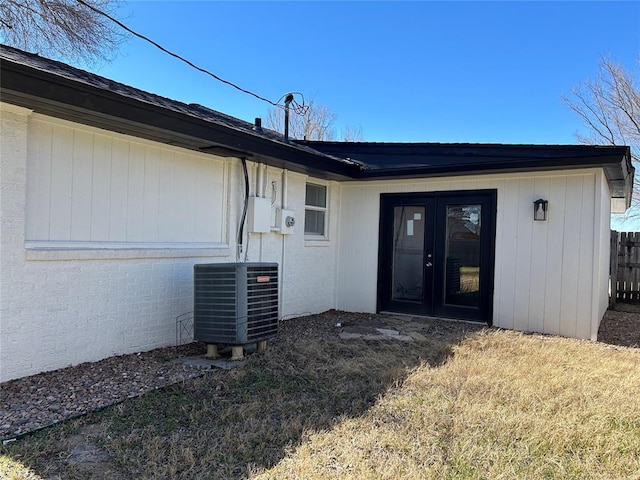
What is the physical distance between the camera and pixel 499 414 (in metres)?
3.39

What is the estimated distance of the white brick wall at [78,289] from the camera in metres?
3.81

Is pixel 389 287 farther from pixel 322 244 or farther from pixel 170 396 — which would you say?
pixel 170 396

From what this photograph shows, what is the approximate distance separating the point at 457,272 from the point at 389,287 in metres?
1.23

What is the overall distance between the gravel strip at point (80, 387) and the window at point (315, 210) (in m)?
3.60

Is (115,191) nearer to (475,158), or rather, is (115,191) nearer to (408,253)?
(408,253)

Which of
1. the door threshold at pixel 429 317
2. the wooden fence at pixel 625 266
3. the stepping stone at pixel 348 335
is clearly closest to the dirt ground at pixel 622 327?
the wooden fence at pixel 625 266

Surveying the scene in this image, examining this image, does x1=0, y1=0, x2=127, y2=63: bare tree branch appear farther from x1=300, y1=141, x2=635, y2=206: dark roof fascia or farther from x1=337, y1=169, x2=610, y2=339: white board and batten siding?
x1=337, y1=169, x2=610, y2=339: white board and batten siding

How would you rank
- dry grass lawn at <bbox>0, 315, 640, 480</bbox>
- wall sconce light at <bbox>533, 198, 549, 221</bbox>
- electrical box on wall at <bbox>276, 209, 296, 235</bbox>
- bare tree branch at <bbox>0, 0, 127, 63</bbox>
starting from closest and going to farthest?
1. dry grass lawn at <bbox>0, 315, 640, 480</bbox>
2. wall sconce light at <bbox>533, 198, 549, 221</bbox>
3. electrical box on wall at <bbox>276, 209, 296, 235</bbox>
4. bare tree branch at <bbox>0, 0, 127, 63</bbox>

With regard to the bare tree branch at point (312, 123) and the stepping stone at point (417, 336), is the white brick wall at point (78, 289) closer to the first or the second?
the stepping stone at point (417, 336)

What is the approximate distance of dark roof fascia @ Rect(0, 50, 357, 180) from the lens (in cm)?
346

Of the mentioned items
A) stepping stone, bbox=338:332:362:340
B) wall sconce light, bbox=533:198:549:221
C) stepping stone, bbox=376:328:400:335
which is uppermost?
wall sconce light, bbox=533:198:549:221

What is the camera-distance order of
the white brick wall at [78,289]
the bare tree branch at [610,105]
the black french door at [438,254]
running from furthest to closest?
the bare tree branch at [610,105] → the black french door at [438,254] → the white brick wall at [78,289]

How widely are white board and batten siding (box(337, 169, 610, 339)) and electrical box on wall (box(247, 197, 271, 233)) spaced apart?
2710 mm

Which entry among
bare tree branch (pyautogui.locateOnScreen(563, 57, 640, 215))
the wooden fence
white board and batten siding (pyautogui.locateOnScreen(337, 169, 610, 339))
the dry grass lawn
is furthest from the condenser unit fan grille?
bare tree branch (pyautogui.locateOnScreen(563, 57, 640, 215))
